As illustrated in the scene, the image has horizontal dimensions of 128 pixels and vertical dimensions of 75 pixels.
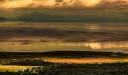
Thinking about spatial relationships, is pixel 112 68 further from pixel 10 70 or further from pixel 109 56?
pixel 109 56

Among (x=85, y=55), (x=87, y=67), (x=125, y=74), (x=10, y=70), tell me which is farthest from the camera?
(x=85, y=55)

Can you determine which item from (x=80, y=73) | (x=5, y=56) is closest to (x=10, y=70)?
(x=80, y=73)

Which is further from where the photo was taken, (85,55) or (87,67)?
(85,55)

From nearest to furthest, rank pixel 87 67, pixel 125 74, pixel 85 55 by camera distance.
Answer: pixel 125 74 → pixel 87 67 → pixel 85 55

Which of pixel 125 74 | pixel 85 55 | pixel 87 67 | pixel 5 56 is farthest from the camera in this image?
pixel 85 55

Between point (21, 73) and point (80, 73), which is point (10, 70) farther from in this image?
point (80, 73)

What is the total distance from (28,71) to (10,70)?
13.2 ft

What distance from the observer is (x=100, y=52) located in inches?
5600

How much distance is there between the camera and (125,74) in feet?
278

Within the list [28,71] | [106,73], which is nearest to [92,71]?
[106,73]

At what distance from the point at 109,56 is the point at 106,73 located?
42.0 m

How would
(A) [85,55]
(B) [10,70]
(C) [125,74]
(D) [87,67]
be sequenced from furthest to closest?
(A) [85,55], (D) [87,67], (B) [10,70], (C) [125,74]

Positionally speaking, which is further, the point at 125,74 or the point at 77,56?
the point at 77,56

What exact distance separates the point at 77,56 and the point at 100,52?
13374mm
